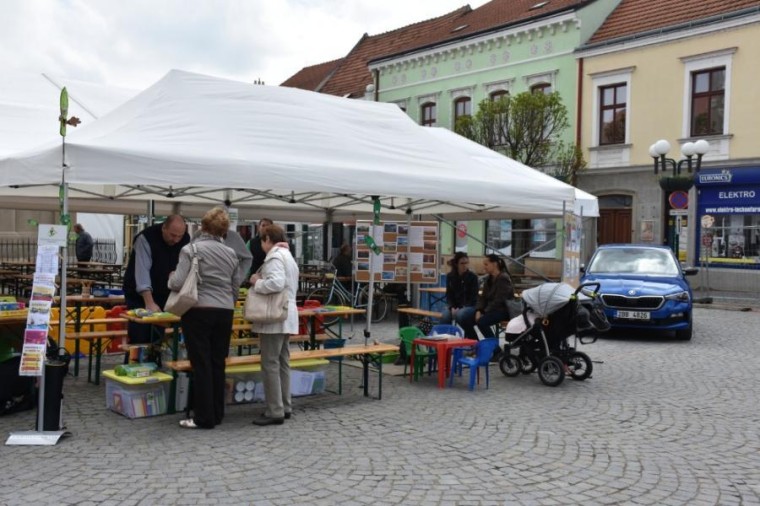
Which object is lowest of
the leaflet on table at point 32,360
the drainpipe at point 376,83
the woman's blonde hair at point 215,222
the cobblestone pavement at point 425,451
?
the cobblestone pavement at point 425,451

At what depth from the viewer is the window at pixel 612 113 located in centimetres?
2378

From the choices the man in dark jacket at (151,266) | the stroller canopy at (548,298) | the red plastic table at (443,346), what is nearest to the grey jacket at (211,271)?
the man in dark jacket at (151,266)

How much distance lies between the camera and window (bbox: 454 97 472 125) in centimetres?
2828

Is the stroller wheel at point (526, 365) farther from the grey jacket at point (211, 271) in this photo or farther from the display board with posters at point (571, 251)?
the grey jacket at point (211, 271)

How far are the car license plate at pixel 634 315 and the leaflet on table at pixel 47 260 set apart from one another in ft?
29.9

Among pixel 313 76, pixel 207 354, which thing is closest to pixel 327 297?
pixel 207 354

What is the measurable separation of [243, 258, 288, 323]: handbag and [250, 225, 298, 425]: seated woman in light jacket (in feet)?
0.17

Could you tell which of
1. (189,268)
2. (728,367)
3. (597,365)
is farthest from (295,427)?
(728,367)

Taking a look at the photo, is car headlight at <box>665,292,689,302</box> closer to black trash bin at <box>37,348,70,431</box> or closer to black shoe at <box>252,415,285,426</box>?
black shoe at <box>252,415,285,426</box>

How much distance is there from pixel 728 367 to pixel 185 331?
7.06 m

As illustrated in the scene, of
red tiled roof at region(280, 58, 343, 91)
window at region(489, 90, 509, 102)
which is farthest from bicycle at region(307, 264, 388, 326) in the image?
red tiled roof at region(280, 58, 343, 91)

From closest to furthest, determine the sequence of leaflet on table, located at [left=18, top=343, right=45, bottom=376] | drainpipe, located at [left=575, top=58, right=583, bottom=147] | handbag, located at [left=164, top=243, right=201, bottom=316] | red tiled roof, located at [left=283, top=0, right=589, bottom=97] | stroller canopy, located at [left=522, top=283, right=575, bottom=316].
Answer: leaflet on table, located at [left=18, top=343, right=45, bottom=376] < handbag, located at [left=164, top=243, right=201, bottom=316] < stroller canopy, located at [left=522, top=283, right=575, bottom=316] < drainpipe, located at [left=575, top=58, right=583, bottom=147] < red tiled roof, located at [left=283, top=0, right=589, bottom=97]

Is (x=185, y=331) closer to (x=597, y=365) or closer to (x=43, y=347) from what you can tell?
(x=43, y=347)

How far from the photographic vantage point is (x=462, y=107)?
94.1 feet
